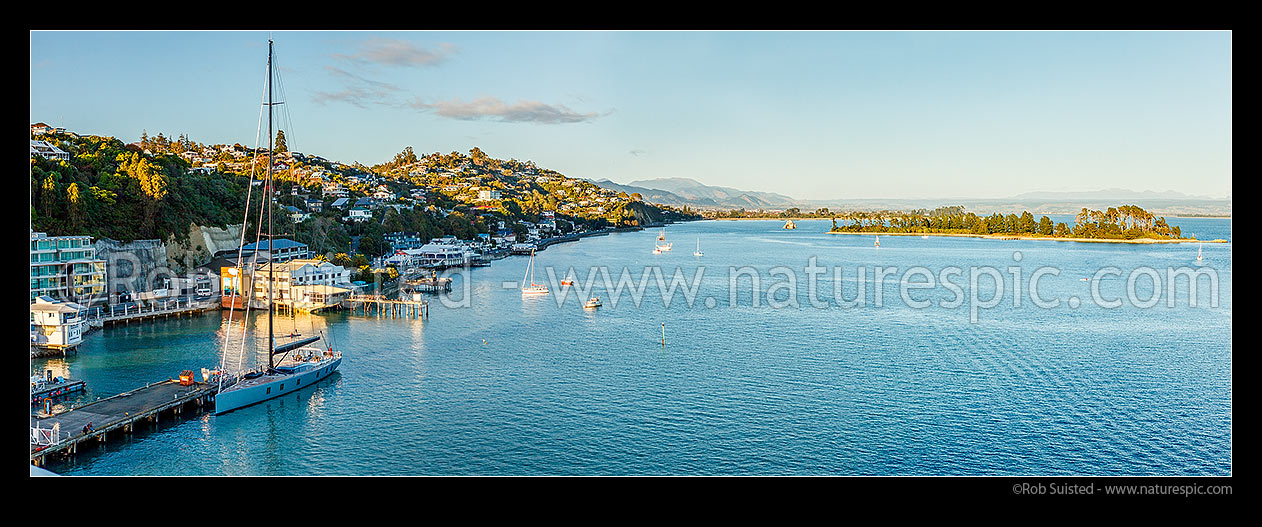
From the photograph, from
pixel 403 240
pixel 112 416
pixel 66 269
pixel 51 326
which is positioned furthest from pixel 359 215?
→ pixel 112 416

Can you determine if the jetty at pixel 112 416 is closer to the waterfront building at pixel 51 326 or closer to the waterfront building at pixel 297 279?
the waterfront building at pixel 51 326

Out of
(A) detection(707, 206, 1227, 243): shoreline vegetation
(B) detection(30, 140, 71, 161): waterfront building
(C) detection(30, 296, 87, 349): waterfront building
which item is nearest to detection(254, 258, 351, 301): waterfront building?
(C) detection(30, 296, 87, 349): waterfront building

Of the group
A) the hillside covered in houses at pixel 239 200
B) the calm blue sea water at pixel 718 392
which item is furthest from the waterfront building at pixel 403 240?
the calm blue sea water at pixel 718 392

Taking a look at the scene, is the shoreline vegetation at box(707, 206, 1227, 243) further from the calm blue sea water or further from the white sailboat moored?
the white sailboat moored
